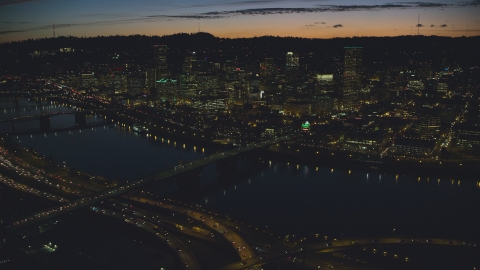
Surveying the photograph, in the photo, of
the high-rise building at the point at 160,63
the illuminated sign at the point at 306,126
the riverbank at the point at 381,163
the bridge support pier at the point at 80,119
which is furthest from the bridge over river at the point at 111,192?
the high-rise building at the point at 160,63

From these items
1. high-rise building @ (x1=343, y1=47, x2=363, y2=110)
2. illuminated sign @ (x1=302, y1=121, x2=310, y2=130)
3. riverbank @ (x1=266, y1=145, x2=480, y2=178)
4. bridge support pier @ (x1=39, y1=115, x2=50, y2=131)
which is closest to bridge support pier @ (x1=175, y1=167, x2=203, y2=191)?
riverbank @ (x1=266, y1=145, x2=480, y2=178)

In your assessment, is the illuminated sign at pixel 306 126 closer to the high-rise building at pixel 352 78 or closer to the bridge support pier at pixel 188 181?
the high-rise building at pixel 352 78

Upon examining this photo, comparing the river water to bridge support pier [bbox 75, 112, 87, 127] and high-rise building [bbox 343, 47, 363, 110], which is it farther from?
high-rise building [bbox 343, 47, 363, 110]

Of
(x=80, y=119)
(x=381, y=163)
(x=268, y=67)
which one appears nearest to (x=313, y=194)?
(x=381, y=163)

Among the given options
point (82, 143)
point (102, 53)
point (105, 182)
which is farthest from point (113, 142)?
point (102, 53)

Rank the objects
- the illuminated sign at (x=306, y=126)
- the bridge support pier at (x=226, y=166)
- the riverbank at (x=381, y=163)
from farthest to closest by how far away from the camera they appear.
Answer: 1. the illuminated sign at (x=306, y=126)
2. the riverbank at (x=381, y=163)
3. the bridge support pier at (x=226, y=166)

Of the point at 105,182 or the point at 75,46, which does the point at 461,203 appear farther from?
the point at 75,46
